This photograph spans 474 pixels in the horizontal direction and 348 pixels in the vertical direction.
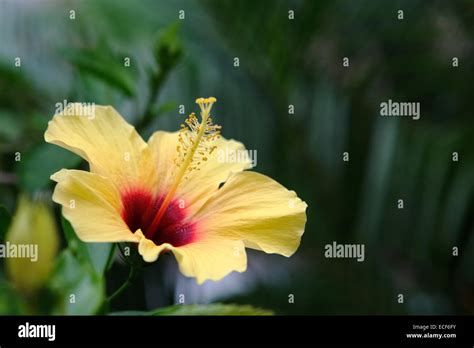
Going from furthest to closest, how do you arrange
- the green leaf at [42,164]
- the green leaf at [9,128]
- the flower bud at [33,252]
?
1. the green leaf at [9,128]
2. the green leaf at [42,164]
3. the flower bud at [33,252]

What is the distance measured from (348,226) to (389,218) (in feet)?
0.37

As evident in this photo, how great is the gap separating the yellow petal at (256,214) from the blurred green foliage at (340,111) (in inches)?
30.1

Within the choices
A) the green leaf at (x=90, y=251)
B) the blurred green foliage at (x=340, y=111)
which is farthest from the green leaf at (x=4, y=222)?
the blurred green foliage at (x=340, y=111)

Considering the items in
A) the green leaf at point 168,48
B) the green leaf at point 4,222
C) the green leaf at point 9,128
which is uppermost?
the green leaf at point 168,48

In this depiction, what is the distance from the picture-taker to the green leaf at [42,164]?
0.77m

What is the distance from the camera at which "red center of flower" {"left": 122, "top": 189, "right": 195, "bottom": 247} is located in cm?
60

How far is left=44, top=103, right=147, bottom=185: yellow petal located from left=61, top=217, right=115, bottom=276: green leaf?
0.06 meters

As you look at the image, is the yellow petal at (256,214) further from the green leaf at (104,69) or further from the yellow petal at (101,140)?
the green leaf at (104,69)

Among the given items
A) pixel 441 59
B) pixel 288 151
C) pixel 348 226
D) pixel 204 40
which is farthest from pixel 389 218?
pixel 204 40

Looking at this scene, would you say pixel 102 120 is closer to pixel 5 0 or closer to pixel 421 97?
pixel 5 0

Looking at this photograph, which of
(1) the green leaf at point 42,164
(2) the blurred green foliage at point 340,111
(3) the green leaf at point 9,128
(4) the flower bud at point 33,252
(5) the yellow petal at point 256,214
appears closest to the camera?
(4) the flower bud at point 33,252

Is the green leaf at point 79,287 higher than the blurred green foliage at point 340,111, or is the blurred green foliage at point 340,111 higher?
the blurred green foliage at point 340,111

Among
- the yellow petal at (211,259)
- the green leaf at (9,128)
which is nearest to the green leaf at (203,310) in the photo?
the yellow petal at (211,259)

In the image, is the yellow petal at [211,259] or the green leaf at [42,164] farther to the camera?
the green leaf at [42,164]
